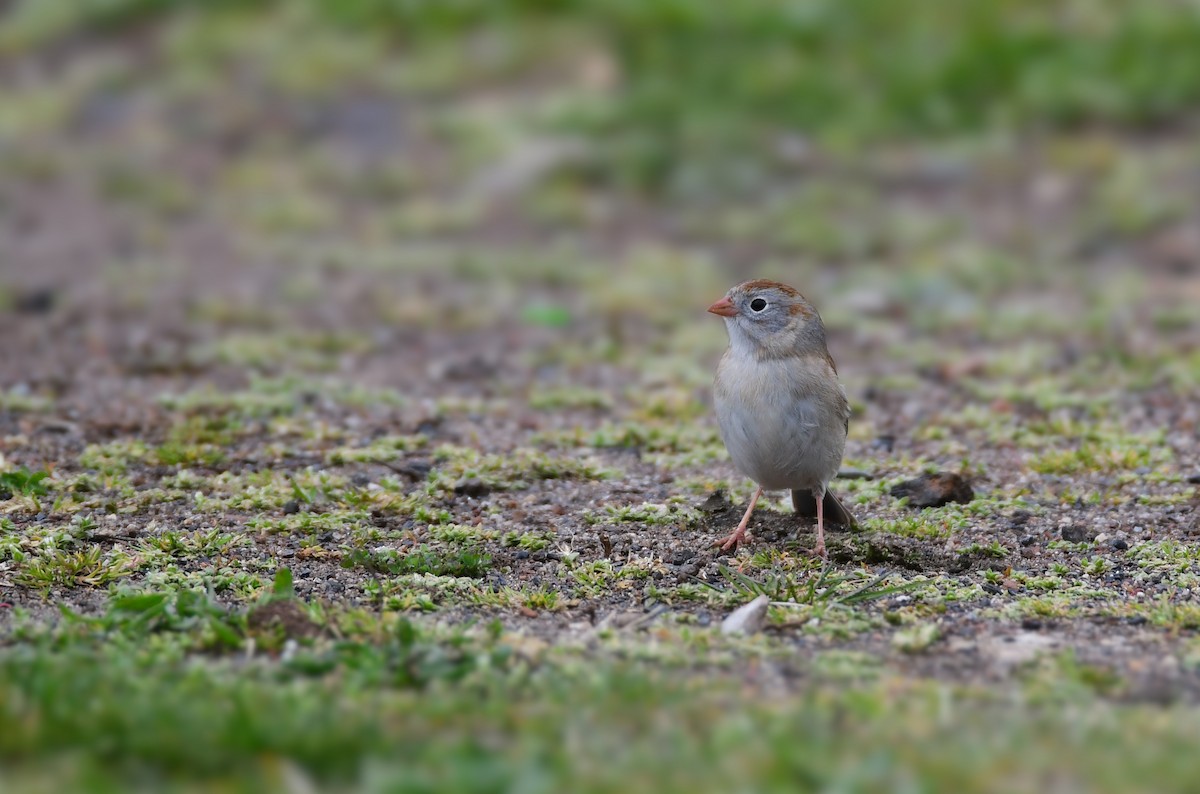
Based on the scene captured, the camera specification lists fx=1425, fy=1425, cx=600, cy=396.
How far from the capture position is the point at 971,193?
1442 centimetres

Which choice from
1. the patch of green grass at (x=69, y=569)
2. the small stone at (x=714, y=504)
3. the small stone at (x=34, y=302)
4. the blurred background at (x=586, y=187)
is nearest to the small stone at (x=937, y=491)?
the small stone at (x=714, y=504)

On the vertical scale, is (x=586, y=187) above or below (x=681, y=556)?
above

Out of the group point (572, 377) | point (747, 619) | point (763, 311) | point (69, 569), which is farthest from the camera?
point (572, 377)

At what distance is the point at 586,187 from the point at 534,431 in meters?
6.67

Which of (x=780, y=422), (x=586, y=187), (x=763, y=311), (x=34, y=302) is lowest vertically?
(x=780, y=422)

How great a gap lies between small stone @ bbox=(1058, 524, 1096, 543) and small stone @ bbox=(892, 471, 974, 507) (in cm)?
62

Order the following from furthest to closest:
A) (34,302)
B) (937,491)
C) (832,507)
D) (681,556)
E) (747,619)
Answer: (34,302), (937,491), (832,507), (681,556), (747,619)

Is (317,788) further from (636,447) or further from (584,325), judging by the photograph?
(584,325)

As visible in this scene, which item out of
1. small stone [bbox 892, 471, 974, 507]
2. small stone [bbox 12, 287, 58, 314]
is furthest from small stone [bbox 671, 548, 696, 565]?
small stone [bbox 12, 287, 58, 314]

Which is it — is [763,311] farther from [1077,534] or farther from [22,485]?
[22,485]

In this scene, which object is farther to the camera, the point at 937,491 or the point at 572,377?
the point at 572,377

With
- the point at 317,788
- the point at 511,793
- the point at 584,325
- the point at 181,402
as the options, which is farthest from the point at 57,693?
the point at 584,325

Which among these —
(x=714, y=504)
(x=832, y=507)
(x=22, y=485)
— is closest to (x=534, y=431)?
(x=714, y=504)

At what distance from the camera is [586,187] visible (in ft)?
49.1
